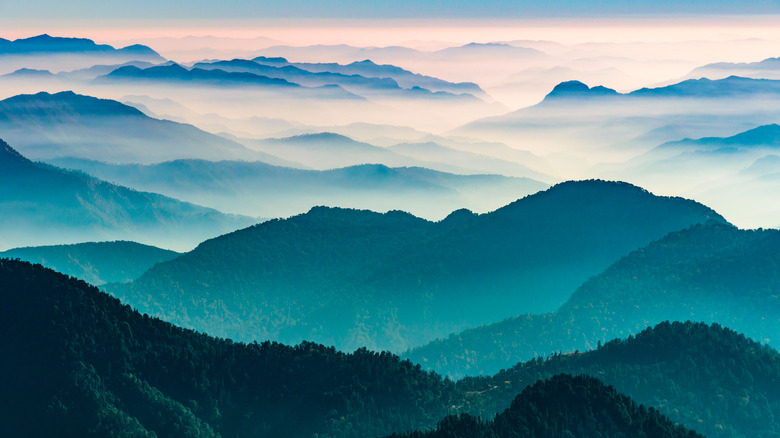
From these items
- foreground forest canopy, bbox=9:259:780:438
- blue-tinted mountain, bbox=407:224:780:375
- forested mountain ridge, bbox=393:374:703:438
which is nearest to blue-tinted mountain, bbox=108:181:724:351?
blue-tinted mountain, bbox=407:224:780:375

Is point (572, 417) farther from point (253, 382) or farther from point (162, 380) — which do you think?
point (162, 380)

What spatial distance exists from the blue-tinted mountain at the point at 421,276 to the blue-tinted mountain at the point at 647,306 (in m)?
23.1

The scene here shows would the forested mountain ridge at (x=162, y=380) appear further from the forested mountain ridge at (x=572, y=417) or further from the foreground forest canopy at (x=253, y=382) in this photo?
the forested mountain ridge at (x=572, y=417)

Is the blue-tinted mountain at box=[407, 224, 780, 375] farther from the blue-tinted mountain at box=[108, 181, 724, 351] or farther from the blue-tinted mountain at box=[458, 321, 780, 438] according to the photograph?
the blue-tinted mountain at box=[458, 321, 780, 438]

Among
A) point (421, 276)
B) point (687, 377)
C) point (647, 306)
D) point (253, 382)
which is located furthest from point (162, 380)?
point (421, 276)

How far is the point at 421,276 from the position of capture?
18850cm

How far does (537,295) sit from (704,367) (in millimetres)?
78540

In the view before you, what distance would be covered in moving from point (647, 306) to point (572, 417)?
68.1m

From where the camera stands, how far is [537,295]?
187m

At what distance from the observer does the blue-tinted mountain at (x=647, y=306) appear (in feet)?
486

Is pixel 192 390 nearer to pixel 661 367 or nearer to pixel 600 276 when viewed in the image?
pixel 661 367

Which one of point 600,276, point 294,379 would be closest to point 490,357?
point 600,276

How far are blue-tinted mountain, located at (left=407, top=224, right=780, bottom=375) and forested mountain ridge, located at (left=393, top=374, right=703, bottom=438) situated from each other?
5803 centimetres

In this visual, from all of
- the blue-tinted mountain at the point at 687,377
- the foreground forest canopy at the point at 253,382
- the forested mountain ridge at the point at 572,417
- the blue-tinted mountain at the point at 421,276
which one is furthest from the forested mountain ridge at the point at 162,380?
the blue-tinted mountain at the point at 421,276
